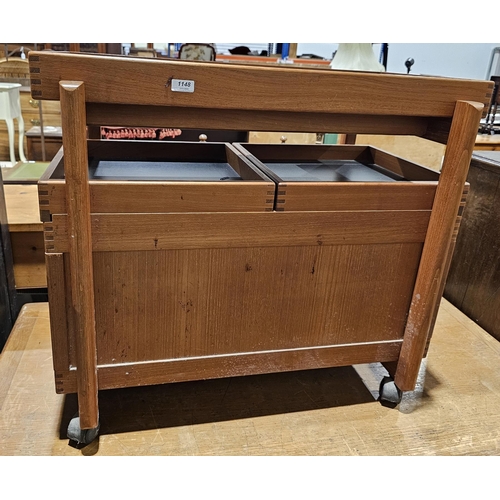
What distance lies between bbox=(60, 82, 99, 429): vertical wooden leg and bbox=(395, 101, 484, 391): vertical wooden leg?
75cm

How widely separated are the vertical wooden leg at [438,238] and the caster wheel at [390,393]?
0.09 ft

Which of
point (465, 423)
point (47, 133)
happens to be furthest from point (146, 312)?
point (47, 133)

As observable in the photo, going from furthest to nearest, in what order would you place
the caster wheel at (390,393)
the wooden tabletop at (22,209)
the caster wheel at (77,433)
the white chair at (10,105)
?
the white chair at (10,105), the wooden tabletop at (22,209), the caster wheel at (390,393), the caster wheel at (77,433)

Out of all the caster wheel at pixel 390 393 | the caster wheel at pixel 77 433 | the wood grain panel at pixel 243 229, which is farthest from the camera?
the caster wheel at pixel 390 393

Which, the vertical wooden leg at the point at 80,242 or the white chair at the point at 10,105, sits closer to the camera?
the vertical wooden leg at the point at 80,242

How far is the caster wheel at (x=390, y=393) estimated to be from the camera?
1306 millimetres

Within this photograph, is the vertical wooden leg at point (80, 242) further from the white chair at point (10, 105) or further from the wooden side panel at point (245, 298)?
the white chair at point (10, 105)

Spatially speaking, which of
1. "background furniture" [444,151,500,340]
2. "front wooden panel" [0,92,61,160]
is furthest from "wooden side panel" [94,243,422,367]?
"front wooden panel" [0,92,61,160]

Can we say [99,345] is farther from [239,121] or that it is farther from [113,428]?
[239,121]

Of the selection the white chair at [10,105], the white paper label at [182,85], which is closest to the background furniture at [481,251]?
the white paper label at [182,85]

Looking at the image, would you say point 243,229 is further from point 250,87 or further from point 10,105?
point 10,105

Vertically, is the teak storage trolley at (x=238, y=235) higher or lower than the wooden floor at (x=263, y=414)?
higher

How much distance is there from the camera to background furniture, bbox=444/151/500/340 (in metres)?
1.68

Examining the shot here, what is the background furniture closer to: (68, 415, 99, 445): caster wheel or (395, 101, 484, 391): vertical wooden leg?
(395, 101, 484, 391): vertical wooden leg
